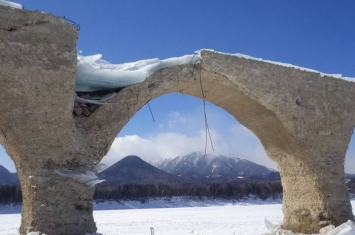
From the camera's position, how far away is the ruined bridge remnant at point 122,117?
495 cm

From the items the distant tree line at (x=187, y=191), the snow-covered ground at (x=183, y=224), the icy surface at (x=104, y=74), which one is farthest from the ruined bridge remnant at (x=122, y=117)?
the distant tree line at (x=187, y=191)

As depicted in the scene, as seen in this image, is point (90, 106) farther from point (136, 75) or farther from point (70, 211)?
point (70, 211)

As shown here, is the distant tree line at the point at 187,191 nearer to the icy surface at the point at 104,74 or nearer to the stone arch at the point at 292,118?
the stone arch at the point at 292,118

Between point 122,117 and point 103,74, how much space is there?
2.22ft

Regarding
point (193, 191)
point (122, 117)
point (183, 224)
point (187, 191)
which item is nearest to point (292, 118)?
point (122, 117)

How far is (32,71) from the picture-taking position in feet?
16.5

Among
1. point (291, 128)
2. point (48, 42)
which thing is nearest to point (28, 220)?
Result: point (48, 42)

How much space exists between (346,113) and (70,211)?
208 inches

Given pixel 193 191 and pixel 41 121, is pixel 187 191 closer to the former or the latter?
pixel 193 191

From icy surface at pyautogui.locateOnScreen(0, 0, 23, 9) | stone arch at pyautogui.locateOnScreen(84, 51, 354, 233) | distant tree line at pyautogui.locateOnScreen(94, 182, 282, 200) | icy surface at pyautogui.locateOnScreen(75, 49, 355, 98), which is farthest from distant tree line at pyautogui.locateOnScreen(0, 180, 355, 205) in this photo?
icy surface at pyautogui.locateOnScreen(0, 0, 23, 9)

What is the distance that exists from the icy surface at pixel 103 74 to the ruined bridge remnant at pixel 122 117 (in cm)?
13

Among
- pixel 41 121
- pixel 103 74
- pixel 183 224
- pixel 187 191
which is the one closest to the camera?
pixel 41 121

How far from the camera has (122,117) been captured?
5590mm

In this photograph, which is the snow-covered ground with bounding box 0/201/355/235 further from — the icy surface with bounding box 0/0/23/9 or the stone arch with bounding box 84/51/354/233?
the icy surface with bounding box 0/0/23/9
